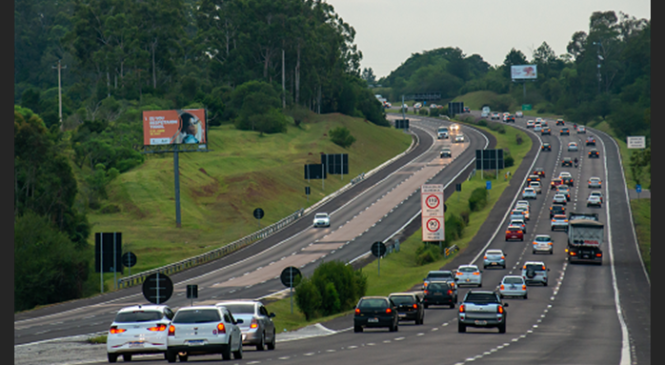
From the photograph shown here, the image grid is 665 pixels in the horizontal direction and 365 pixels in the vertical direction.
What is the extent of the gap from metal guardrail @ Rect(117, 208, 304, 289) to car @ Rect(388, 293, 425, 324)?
2728cm

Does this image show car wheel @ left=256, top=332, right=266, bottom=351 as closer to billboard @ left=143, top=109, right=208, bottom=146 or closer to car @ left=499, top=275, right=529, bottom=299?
car @ left=499, top=275, right=529, bottom=299

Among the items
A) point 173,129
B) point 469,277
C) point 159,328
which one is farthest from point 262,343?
point 173,129

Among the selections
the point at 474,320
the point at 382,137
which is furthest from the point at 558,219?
the point at 382,137

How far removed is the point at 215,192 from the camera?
3767 inches

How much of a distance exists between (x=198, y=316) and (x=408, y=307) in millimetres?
15013

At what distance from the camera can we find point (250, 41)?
484 feet

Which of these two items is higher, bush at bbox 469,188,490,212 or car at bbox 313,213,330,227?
bush at bbox 469,188,490,212

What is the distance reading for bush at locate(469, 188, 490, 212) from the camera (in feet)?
319

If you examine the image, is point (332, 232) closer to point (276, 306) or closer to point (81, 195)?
point (81, 195)

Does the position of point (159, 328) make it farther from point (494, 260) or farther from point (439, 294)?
point (494, 260)

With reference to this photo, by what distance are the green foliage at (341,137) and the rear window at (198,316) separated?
111m

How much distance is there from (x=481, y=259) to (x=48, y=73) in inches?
4965

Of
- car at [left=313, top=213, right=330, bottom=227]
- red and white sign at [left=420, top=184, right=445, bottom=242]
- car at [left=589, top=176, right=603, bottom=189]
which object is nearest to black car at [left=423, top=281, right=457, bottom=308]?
red and white sign at [left=420, top=184, right=445, bottom=242]

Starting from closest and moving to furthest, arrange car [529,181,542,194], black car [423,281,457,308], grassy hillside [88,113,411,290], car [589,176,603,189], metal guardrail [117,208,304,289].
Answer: black car [423,281,457,308] < metal guardrail [117,208,304,289] < grassy hillside [88,113,411,290] < car [529,181,542,194] < car [589,176,603,189]
